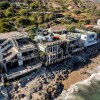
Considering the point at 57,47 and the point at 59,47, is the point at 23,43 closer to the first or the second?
the point at 57,47

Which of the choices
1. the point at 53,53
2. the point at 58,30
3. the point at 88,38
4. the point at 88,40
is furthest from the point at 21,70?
the point at 88,40

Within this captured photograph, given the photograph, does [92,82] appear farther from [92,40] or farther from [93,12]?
[93,12]

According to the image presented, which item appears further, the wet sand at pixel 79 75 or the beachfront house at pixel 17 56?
the wet sand at pixel 79 75

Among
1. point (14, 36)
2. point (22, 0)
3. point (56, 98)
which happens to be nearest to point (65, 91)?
point (56, 98)

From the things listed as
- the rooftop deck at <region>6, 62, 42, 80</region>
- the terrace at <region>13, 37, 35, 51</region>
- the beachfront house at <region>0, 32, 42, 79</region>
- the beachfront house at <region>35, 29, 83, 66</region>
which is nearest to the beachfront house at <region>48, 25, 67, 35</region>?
the beachfront house at <region>35, 29, 83, 66</region>

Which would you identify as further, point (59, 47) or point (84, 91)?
point (59, 47)

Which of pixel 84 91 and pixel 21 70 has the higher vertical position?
pixel 21 70

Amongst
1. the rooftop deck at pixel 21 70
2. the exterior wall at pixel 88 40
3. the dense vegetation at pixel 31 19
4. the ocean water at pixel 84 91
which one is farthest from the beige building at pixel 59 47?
the dense vegetation at pixel 31 19

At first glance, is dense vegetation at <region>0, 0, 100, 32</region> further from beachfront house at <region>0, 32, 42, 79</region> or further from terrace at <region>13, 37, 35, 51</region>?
beachfront house at <region>0, 32, 42, 79</region>

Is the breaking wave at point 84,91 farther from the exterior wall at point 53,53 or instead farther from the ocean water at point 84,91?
the exterior wall at point 53,53
